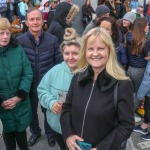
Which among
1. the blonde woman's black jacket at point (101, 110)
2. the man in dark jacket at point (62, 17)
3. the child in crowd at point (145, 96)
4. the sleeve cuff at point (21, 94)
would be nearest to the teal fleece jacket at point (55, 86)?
the sleeve cuff at point (21, 94)

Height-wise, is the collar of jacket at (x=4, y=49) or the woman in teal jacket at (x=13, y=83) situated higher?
the collar of jacket at (x=4, y=49)

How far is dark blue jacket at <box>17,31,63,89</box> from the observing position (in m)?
3.13

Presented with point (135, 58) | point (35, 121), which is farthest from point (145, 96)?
point (35, 121)

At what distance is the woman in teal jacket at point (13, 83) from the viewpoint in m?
2.75

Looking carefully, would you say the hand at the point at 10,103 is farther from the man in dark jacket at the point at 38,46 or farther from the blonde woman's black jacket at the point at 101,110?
the blonde woman's black jacket at the point at 101,110

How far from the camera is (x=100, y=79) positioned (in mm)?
1985

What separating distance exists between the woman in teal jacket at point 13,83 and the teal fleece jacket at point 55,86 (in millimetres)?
339

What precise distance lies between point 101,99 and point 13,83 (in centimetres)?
123

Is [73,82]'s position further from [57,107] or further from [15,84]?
[15,84]

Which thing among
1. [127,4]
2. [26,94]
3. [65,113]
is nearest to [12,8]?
[127,4]

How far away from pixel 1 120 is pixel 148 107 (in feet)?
7.23

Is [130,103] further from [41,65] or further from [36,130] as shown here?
[36,130]

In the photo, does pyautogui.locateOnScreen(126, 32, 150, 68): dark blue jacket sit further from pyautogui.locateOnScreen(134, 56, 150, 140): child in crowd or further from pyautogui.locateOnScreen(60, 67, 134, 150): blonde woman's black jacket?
pyautogui.locateOnScreen(60, 67, 134, 150): blonde woman's black jacket

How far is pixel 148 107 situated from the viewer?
3.99m
